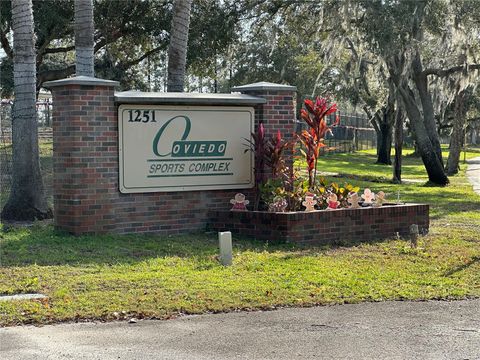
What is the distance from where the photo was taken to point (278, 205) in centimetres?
1253

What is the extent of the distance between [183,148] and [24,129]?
10.4 ft

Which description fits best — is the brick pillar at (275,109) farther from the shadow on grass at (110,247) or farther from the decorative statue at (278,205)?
the shadow on grass at (110,247)

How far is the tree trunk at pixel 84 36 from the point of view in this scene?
15039mm

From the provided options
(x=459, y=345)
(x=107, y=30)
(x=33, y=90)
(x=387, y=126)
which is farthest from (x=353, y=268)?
(x=387, y=126)

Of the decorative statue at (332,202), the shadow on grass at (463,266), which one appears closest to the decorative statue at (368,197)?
the decorative statue at (332,202)

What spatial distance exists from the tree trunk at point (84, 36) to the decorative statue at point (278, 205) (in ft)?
15.8

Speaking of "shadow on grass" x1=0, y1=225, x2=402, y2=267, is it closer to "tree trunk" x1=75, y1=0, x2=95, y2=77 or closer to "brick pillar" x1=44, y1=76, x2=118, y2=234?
"brick pillar" x1=44, y1=76, x2=118, y2=234

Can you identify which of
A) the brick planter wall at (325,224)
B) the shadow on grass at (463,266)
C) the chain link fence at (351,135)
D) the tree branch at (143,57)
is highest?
the tree branch at (143,57)

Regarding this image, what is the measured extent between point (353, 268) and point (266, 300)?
7.21 feet

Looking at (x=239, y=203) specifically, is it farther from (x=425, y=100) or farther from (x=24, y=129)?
(x=425, y=100)

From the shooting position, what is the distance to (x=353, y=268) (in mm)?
10367

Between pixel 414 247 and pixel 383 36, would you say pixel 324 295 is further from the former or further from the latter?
pixel 383 36

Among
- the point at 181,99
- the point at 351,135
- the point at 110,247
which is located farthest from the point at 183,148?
the point at 351,135

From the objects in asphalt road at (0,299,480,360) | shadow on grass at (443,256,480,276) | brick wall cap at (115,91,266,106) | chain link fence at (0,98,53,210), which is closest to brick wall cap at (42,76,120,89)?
brick wall cap at (115,91,266,106)
